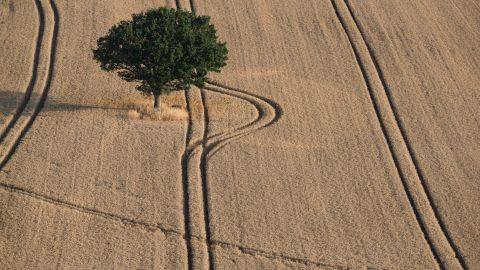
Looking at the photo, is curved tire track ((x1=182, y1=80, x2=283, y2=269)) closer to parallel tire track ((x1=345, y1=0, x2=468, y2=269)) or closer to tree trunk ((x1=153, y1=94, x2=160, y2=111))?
tree trunk ((x1=153, y1=94, x2=160, y2=111))

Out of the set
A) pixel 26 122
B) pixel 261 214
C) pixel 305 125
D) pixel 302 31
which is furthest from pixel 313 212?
pixel 302 31

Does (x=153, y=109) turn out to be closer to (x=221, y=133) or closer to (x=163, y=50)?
(x=221, y=133)

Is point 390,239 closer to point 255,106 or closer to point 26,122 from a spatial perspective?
point 255,106

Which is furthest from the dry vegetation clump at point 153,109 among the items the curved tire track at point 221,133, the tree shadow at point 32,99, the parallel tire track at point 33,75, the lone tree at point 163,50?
the parallel tire track at point 33,75

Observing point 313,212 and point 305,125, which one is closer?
point 313,212

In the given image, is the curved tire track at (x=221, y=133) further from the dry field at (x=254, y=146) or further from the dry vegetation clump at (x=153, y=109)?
the dry vegetation clump at (x=153, y=109)

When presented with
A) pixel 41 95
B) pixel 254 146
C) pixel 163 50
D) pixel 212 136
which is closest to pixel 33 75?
pixel 41 95
